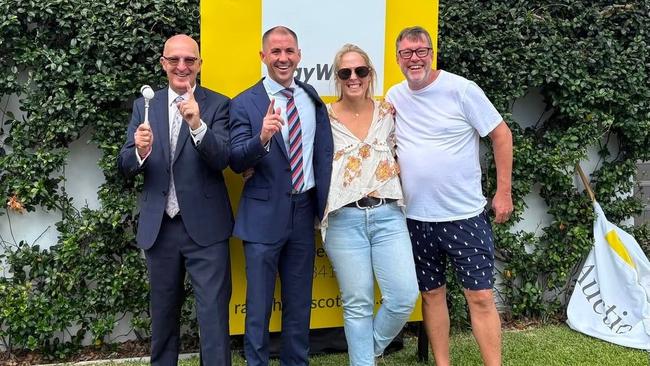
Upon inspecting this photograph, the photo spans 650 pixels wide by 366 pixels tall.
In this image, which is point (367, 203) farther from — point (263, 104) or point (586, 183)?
point (586, 183)

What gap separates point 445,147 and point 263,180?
974 millimetres

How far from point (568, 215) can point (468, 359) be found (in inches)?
56.8

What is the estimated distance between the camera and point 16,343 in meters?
3.51

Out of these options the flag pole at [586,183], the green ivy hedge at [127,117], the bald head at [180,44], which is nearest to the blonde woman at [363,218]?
the bald head at [180,44]

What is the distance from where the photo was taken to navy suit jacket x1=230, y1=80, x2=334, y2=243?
2.79 metres

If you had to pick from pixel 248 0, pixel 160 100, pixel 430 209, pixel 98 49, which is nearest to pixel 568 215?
pixel 430 209

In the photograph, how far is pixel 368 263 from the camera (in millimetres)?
2941

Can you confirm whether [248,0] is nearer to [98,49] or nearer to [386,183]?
[98,49]

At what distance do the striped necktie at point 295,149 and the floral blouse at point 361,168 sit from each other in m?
0.17

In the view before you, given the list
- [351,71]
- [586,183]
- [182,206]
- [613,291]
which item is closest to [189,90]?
[182,206]

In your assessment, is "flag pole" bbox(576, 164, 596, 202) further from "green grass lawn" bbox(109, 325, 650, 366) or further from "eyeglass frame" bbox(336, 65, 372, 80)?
"eyeglass frame" bbox(336, 65, 372, 80)

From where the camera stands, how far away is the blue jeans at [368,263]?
9.53 ft

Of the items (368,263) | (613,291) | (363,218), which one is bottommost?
(613,291)

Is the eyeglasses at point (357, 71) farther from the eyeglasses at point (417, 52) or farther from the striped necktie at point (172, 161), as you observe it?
the striped necktie at point (172, 161)
